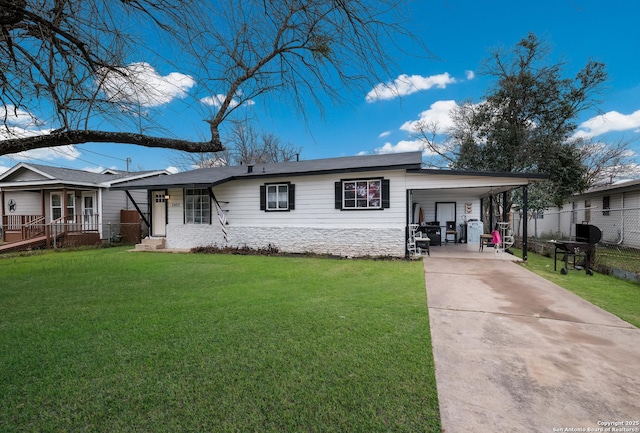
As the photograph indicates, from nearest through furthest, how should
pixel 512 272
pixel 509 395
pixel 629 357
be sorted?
1. pixel 509 395
2. pixel 629 357
3. pixel 512 272

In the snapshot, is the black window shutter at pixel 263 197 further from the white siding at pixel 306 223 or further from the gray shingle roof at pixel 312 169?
the gray shingle roof at pixel 312 169

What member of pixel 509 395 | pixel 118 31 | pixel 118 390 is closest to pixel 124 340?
pixel 118 390

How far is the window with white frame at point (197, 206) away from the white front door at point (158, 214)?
1376 mm

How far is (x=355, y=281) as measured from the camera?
6051mm

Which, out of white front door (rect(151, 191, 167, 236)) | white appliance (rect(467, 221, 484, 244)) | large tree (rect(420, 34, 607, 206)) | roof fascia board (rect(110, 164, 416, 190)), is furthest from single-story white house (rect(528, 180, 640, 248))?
white front door (rect(151, 191, 167, 236))

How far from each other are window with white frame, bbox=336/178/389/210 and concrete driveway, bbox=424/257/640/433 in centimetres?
523

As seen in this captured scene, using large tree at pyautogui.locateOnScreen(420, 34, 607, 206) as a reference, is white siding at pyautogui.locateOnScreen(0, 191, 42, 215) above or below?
below

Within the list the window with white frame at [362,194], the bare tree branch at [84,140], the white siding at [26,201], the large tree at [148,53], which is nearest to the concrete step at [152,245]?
the white siding at [26,201]

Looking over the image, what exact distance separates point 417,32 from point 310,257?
8.18 m

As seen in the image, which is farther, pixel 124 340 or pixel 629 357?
pixel 124 340

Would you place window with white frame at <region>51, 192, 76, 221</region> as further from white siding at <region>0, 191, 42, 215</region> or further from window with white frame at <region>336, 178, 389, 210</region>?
window with white frame at <region>336, 178, 389, 210</region>

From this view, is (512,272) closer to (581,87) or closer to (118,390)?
(118,390)

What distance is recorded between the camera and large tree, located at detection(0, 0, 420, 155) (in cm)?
272

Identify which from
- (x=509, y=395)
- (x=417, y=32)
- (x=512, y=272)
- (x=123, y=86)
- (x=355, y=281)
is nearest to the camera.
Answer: (x=509, y=395)
